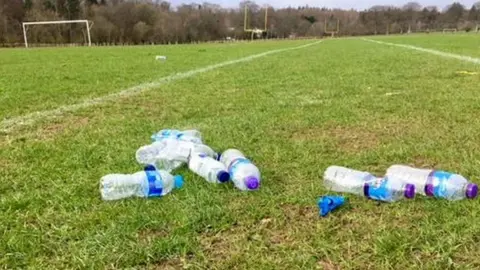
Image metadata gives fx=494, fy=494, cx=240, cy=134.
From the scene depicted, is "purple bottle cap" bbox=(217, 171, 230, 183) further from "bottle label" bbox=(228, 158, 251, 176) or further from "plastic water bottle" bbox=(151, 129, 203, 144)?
"plastic water bottle" bbox=(151, 129, 203, 144)

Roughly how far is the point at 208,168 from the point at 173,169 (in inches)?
13.2

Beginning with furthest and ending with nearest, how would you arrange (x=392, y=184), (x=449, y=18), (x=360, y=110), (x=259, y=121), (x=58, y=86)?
(x=449, y=18), (x=58, y=86), (x=360, y=110), (x=259, y=121), (x=392, y=184)

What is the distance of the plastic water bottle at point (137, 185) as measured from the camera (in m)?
→ 2.82

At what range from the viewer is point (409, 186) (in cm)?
261

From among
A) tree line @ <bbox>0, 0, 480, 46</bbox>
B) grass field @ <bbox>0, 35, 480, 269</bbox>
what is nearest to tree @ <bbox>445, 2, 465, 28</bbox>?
tree line @ <bbox>0, 0, 480, 46</bbox>

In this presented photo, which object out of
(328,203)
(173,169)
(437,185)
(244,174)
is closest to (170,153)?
(173,169)

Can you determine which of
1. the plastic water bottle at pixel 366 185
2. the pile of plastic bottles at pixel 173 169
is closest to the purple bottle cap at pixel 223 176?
the pile of plastic bottles at pixel 173 169

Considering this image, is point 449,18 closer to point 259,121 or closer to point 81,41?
point 81,41

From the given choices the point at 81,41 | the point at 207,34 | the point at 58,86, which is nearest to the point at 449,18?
the point at 207,34

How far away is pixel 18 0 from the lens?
309ft

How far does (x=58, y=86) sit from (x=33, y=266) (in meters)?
7.48

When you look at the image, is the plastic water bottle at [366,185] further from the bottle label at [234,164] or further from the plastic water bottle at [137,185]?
the plastic water bottle at [137,185]

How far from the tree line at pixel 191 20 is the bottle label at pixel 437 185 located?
77.6 metres

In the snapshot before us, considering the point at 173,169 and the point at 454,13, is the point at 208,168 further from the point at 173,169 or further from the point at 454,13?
the point at 454,13
